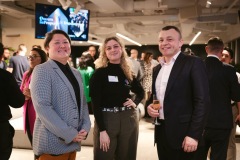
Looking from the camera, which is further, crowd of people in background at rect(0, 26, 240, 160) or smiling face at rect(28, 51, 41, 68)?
smiling face at rect(28, 51, 41, 68)

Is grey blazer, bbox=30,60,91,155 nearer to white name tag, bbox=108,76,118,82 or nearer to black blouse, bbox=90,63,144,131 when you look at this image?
black blouse, bbox=90,63,144,131

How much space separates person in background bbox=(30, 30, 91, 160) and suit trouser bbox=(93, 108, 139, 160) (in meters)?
0.47

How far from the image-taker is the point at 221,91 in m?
3.06

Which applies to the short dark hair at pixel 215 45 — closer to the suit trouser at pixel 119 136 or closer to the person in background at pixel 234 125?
the person in background at pixel 234 125

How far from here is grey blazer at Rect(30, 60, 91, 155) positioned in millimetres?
2025

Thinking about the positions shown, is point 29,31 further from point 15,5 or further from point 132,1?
point 132,1

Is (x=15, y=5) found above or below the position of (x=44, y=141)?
above

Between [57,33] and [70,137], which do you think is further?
[57,33]

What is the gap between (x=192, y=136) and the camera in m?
2.06

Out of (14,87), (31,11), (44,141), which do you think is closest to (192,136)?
(44,141)

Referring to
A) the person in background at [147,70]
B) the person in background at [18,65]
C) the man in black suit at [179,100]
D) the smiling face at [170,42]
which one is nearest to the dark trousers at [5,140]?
the man in black suit at [179,100]

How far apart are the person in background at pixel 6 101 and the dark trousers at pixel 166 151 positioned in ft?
3.96

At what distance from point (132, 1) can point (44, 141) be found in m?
7.52

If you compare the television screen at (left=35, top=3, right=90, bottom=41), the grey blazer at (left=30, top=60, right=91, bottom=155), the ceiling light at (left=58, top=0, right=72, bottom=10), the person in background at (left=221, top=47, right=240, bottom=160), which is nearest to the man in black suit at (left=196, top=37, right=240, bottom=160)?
the person in background at (left=221, top=47, right=240, bottom=160)
